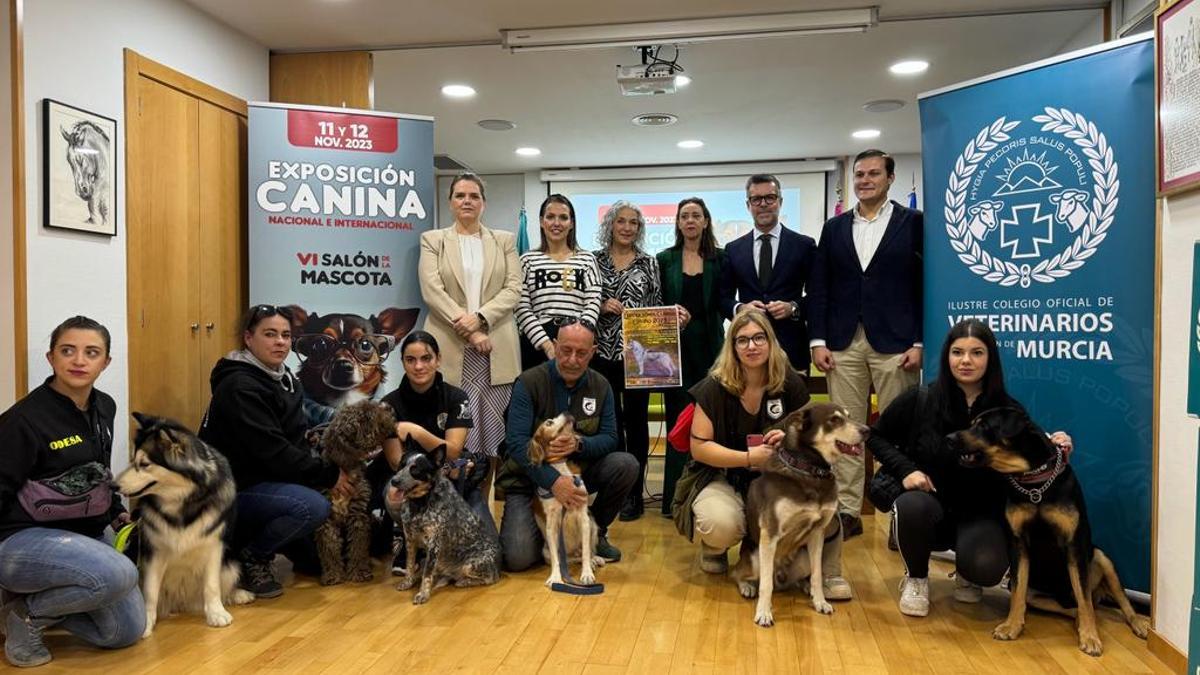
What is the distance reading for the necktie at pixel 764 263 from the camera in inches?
164

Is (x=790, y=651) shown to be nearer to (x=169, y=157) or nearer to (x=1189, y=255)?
(x=1189, y=255)

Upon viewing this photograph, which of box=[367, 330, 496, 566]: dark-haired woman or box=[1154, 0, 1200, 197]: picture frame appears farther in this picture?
box=[367, 330, 496, 566]: dark-haired woman

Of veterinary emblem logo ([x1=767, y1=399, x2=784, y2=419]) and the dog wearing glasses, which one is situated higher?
the dog wearing glasses

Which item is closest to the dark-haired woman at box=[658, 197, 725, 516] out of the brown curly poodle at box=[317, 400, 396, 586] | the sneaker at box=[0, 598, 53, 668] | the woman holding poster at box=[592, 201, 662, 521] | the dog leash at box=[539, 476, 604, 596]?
the woman holding poster at box=[592, 201, 662, 521]

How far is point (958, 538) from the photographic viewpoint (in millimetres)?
2934

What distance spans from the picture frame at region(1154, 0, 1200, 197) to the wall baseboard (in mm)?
1432

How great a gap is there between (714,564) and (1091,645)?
1.39 metres

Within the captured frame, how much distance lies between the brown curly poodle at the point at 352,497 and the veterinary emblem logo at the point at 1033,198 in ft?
8.56

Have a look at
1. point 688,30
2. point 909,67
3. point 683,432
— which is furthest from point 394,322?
point 909,67

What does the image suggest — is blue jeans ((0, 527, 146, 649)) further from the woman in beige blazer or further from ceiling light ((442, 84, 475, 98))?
ceiling light ((442, 84, 475, 98))

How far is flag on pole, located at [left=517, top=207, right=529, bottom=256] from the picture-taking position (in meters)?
8.01

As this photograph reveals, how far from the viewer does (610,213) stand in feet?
14.1

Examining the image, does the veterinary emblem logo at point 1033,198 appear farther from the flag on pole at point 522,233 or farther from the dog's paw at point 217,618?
the flag on pole at point 522,233

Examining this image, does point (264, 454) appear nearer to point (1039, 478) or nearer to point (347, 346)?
point (347, 346)
